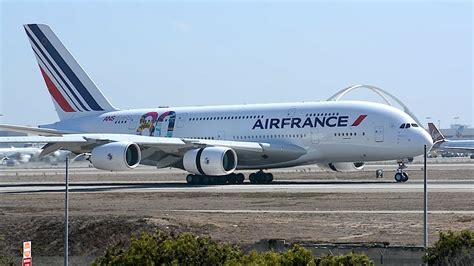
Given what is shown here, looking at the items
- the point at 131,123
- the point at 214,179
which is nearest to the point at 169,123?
the point at 131,123

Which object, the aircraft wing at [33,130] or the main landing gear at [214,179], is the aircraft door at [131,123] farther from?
the main landing gear at [214,179]

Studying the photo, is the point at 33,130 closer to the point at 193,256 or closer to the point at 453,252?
the point at 453,252

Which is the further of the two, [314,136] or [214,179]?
[314,136]

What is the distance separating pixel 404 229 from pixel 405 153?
23157 mm

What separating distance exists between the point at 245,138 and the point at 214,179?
3.93 meters

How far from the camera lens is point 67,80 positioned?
201 feet

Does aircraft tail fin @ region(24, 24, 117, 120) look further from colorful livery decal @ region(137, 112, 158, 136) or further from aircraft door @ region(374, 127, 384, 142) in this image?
aircraft door @ region(374, 127, 384, 142)

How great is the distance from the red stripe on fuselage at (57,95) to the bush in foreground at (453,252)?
4528 centimetres

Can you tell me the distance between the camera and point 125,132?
194ft

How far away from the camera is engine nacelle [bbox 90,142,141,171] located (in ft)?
161

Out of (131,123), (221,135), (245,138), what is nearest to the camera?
(245,138)

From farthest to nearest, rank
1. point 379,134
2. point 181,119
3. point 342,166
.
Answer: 1. point 181,119
2. point 342,166
3. point 379,134

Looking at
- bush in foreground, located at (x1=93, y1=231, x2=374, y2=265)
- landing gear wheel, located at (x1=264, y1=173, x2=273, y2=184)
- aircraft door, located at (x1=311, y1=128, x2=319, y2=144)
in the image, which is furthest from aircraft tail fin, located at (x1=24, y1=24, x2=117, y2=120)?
bush in foreground, located at (x1=93, y1=231, x2=374, y2=265)

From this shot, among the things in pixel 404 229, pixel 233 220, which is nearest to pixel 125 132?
pixel 233 220
